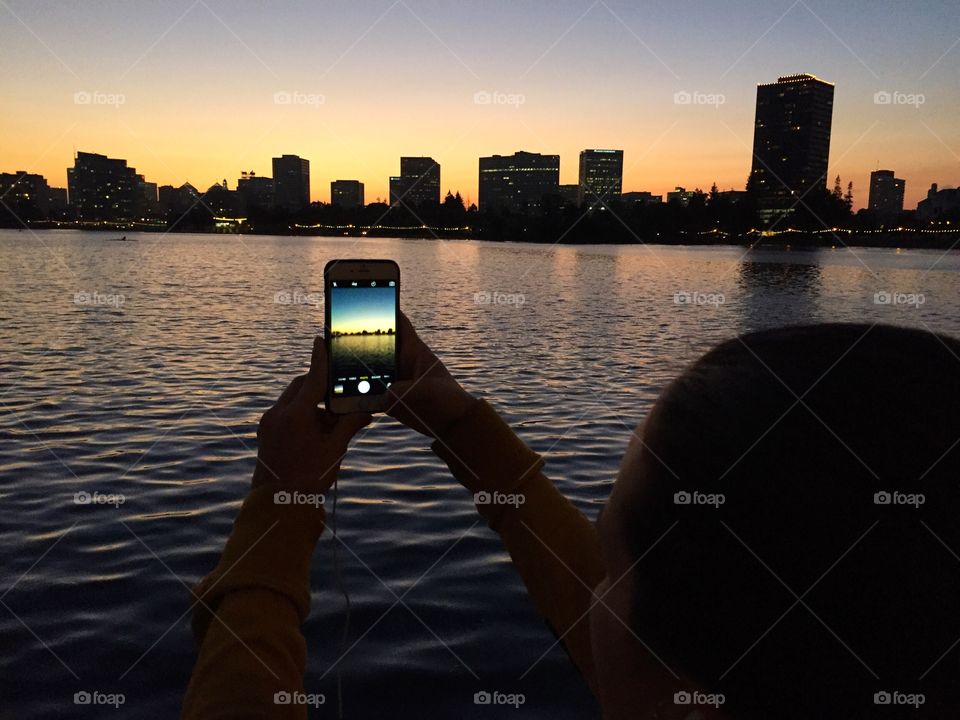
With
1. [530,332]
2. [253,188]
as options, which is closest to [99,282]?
[530,332]

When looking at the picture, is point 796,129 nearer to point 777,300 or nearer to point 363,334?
point 777,300

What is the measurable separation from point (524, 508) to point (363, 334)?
93 cm

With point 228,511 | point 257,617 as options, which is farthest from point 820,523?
point 228,511

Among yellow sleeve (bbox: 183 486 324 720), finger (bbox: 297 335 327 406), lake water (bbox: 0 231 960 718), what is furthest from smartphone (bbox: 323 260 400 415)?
lake water (bbox: 0 231 960 718)

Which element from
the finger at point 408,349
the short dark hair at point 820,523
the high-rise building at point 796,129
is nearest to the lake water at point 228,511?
the short dark hair at point 820,523

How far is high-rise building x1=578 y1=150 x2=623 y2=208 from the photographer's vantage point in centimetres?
18150

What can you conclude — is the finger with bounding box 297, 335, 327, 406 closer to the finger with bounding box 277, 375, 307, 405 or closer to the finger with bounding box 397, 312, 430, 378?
the finger with bounding box 277, 375, 307, 405

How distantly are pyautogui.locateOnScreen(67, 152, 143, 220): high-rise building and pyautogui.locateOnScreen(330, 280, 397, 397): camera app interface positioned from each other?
19351 centimetres

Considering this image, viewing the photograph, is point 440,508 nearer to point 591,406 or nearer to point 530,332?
point 591,406

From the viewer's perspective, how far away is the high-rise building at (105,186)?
552ft

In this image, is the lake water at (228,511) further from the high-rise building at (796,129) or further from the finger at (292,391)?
the high-rise building at (796,129)

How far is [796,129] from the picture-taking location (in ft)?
390

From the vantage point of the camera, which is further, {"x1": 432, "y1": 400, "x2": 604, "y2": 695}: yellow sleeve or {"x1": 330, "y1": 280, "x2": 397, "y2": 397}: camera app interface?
{"x1": 330, "y1": 280, "x2": 397, "y2": 397}: camera app interface

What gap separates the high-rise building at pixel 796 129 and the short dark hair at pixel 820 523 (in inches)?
4976
